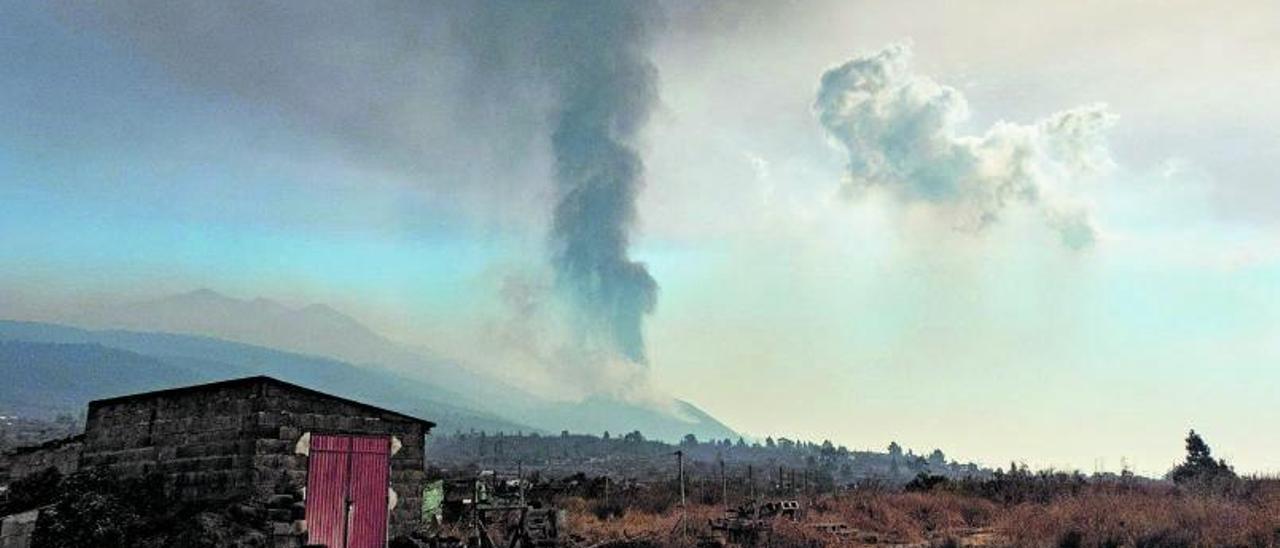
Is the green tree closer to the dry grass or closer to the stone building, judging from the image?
the dry grass

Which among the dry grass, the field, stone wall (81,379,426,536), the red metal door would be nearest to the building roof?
stone wall (81,379,426,536)

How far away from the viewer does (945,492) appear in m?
39.2

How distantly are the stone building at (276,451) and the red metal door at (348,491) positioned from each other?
0.09 feet

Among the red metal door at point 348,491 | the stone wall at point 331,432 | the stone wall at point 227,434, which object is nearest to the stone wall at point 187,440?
the stone wall at point 227,434

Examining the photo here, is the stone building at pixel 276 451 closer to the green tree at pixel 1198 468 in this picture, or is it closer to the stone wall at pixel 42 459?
the stone wall at pixel 42 459

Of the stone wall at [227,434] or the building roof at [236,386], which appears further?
the building roof at [236,386]

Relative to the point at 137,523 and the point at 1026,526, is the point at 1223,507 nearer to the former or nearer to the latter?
the point at 1026,526

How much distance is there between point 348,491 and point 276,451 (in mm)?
2508

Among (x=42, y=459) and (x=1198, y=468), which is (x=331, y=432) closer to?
(x=42, y=459)

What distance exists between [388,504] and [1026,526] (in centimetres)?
2063

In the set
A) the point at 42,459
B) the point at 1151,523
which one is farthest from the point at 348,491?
the point at 1151,523

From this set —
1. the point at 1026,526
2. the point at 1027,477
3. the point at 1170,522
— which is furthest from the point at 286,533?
the point at 1027,477

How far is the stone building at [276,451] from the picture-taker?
19.6 meters

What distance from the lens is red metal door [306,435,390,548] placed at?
67.8ft
